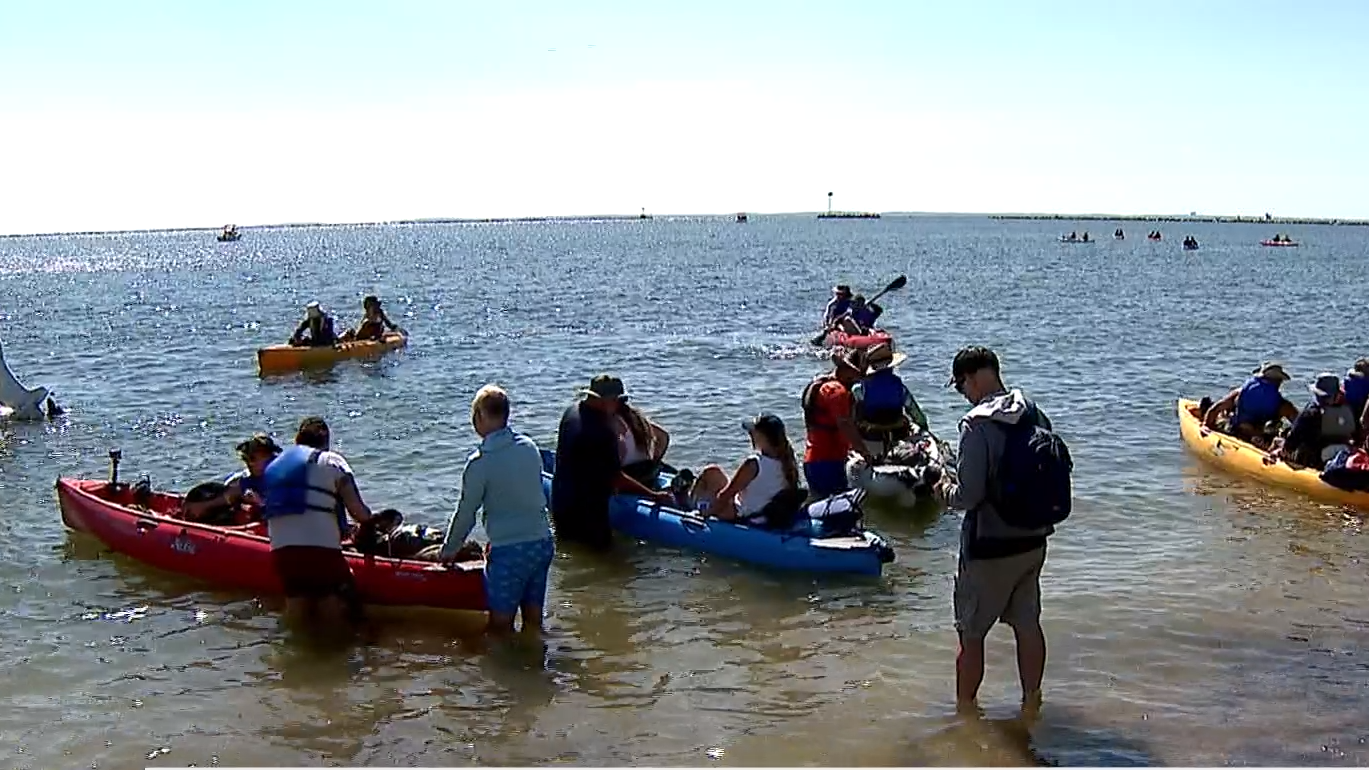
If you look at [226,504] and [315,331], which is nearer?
[226,504]

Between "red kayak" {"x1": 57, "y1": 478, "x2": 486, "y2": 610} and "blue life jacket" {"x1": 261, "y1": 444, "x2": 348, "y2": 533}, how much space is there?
3.42ft

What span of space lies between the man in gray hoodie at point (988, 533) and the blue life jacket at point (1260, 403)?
846cm

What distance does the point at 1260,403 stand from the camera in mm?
13703

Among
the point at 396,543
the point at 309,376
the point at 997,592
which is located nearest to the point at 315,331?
the point at 309,376

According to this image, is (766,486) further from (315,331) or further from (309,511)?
(315,331)

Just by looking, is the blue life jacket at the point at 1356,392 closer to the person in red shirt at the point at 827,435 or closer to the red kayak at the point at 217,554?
the person in red shirt at the point at 827,435

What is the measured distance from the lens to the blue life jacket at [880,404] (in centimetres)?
1264

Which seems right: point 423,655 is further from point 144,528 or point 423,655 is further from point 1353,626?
point 1353,626

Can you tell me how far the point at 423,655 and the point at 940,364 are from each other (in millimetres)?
18112

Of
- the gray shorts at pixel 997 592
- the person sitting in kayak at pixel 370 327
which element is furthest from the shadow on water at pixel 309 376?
the gray shorts at pixel 997 592

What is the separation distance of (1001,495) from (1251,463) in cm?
852

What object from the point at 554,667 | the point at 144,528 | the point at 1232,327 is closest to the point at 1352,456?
the point at 554,667

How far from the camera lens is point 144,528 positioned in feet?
33.6

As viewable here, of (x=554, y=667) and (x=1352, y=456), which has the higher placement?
(x=1352, y=456)
